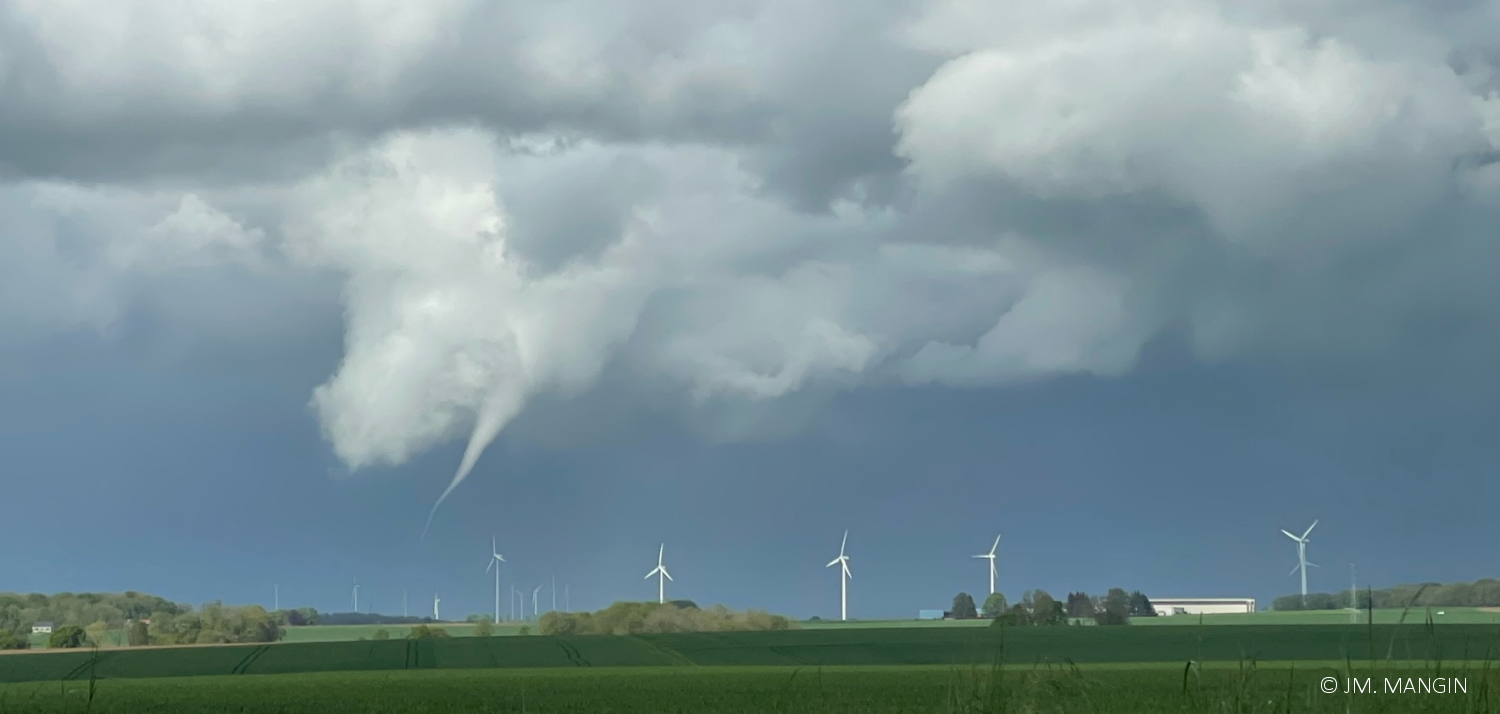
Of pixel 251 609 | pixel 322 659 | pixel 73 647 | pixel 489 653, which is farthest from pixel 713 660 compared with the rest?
pixel 251 609

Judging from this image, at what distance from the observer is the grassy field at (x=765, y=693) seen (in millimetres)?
7730

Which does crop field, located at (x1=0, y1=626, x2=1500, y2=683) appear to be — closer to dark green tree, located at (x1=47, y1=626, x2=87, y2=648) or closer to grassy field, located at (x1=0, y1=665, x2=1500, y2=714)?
dark green tree, located at (x1=47, y1=626, x2=87, y2=648)

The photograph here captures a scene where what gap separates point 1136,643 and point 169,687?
8457cm

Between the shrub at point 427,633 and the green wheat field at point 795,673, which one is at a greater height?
the green wheat field at point 795,673

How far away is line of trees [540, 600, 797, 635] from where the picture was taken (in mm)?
166625

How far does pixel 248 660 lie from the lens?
411 feet

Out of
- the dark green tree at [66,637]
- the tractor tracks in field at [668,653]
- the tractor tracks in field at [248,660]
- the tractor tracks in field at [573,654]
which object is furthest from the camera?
the dark green tree at [66,637]

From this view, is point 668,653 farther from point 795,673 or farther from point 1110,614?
point 795,673

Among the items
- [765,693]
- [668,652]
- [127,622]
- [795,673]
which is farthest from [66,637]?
[795,673]

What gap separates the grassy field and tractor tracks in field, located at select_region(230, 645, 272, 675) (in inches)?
548

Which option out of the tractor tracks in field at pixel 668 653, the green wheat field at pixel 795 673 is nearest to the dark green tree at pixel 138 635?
the green wheat field at pixel 795 673

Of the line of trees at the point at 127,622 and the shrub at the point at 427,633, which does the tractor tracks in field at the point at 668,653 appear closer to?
the shrub at the point at 427,633

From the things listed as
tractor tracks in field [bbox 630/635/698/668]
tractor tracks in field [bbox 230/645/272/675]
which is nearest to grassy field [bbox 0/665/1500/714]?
A: tractor tracks in field [bbox 630/635/698/668]

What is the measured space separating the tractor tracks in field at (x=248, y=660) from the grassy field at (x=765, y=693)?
13.9 meters
